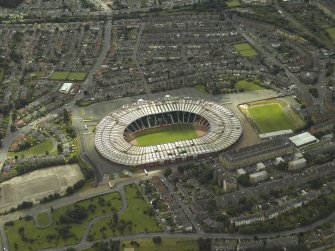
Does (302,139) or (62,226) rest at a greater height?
(302,139)

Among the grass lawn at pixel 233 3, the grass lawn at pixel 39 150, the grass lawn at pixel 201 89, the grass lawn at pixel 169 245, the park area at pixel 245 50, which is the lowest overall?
the grass lawn at pixel 39 150

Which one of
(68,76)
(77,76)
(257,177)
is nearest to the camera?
(257,177)

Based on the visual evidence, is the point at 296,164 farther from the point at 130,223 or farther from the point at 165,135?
the point at 130,223

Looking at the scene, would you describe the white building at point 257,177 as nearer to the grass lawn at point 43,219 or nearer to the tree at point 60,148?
the grass lawn at point 43,219

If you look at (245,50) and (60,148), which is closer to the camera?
(60,148)

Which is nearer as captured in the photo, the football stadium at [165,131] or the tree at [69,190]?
the tree at [69,190]

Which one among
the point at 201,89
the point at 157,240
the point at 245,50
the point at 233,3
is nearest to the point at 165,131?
the point at 201,89

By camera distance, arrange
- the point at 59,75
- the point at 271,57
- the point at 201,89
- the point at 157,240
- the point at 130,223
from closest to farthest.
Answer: the point at 157,240 → the point at 130,223 → the point at 201,89 → the point at 59,75 → the point at 271,57

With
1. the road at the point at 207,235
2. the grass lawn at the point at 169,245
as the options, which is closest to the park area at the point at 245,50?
the road at the point at 207,235
